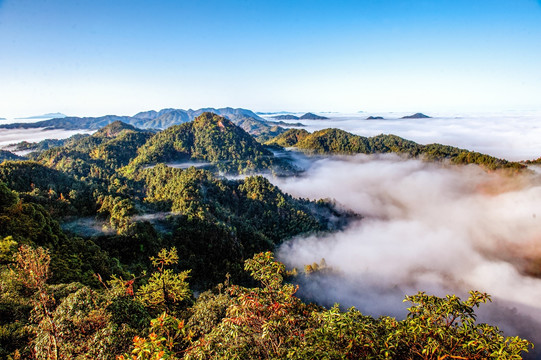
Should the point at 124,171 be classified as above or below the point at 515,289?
above

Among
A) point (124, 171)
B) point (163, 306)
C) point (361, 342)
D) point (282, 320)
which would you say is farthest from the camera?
point (124, 171)

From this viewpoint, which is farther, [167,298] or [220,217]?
[220,217]

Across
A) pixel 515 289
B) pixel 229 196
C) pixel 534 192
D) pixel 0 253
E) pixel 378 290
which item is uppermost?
pixel 0 253

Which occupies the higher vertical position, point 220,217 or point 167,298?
point 167,298

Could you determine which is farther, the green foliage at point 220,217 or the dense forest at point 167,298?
the green foliage at point 220,217

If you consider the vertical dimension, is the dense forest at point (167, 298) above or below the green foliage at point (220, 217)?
above

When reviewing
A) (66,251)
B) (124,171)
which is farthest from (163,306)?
(124,171)

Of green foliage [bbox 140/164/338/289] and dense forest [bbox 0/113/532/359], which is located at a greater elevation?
dense forest [bbox 0/113/532/359]

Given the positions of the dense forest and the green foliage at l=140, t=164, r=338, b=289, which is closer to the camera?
the dense forest

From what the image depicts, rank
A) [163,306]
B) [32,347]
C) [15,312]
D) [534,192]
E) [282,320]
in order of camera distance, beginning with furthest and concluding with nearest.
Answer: [534,192] → [163,306] → [15,312] → [32,347] → [282,320]

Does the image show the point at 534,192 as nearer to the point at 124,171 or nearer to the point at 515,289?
the point at 515,289

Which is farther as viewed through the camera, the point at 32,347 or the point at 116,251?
the point at 116,251
